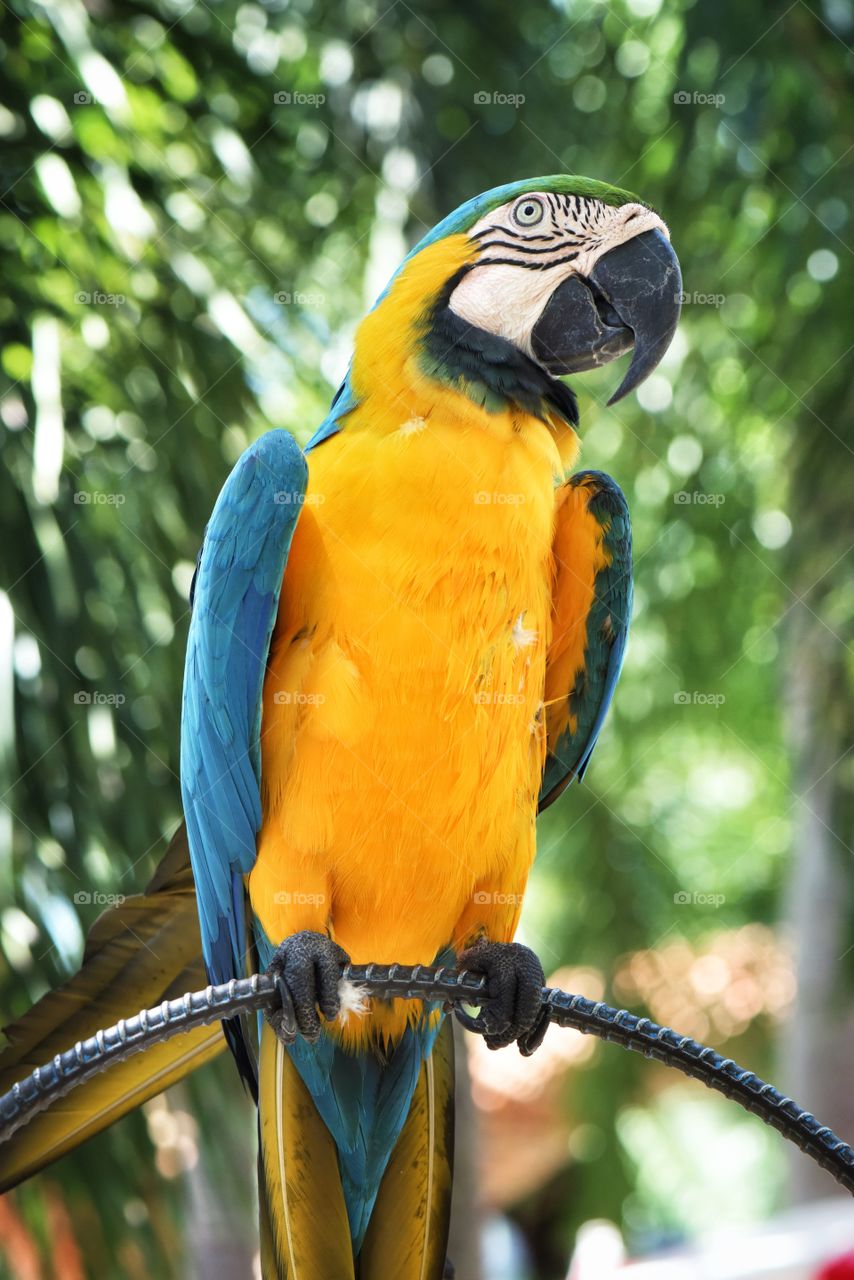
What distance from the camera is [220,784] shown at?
1.22m

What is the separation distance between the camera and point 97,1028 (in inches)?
40.5

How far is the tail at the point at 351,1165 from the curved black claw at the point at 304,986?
17cm

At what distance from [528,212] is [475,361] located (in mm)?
180

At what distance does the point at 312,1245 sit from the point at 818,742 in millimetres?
1983

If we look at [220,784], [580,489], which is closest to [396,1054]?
[220,784]

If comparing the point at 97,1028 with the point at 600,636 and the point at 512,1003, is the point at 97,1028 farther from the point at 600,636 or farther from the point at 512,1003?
the point at 600,636

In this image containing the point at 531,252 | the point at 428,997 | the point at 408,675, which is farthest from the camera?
the point at 531,252

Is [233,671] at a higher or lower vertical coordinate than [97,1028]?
higher

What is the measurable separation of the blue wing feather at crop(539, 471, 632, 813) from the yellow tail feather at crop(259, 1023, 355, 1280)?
1.56 ft

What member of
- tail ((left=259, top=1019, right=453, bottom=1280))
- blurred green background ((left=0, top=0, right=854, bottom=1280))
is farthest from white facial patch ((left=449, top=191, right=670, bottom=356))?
tail ((left=259, top=1019, right=453, bottom=1280))

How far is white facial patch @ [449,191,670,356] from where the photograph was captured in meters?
1.23

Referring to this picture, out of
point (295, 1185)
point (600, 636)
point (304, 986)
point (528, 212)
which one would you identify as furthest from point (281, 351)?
point (295, 1185)

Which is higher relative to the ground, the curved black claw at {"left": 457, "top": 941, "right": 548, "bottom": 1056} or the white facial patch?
the white facial patch

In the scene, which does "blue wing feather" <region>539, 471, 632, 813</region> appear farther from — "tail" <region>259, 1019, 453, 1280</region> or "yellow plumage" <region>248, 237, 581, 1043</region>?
"tail" <region>259, 1019, 453, 1280</region>
